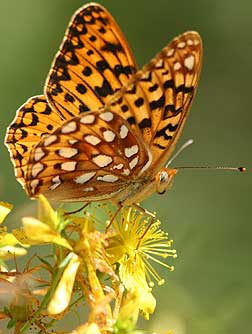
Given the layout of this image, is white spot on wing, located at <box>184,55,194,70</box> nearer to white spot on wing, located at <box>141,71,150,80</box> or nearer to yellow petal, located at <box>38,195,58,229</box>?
white spot on wing, located at <box>141,71,150,80</box>

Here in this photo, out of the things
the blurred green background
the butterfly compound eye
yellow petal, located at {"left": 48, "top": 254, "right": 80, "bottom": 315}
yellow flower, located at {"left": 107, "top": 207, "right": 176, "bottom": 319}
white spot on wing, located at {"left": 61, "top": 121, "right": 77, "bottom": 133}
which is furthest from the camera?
the blurred green background

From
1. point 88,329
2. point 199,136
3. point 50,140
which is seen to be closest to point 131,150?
point 50,140

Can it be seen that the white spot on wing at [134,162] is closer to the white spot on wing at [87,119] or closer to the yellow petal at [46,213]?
the white spot on wing at [87,119]

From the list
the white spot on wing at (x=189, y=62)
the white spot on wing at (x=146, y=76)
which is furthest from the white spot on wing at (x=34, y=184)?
→ the white spot on wing at (x=189, y=62)

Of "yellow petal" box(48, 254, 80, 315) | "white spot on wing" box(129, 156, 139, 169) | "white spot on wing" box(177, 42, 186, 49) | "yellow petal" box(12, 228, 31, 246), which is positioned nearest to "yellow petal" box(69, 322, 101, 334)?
"yellow petal" box(48, 254, 80, 315)

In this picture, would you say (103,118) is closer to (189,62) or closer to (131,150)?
(131,150)

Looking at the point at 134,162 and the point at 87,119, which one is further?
the point at 134,162
